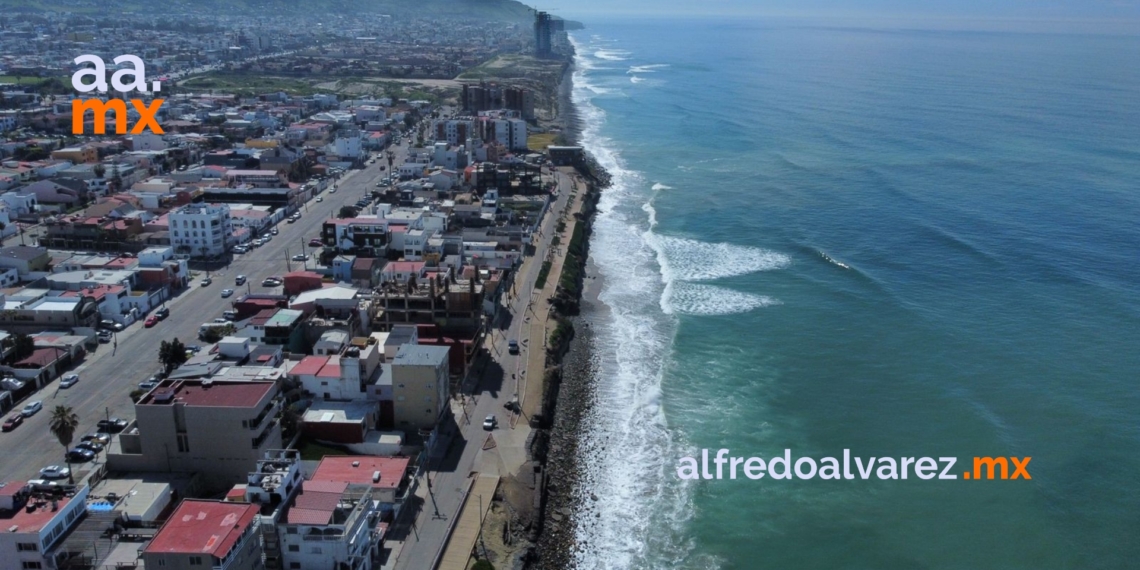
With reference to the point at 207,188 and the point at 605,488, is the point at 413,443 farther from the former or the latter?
the point at 207,188

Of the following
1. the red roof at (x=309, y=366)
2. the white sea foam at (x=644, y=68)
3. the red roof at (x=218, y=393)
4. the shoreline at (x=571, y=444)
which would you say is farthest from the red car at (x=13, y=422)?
the white sea foam at (x=644, y=68)

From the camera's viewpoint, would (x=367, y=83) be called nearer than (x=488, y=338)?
No

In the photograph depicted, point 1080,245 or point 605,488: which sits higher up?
point 1080,245

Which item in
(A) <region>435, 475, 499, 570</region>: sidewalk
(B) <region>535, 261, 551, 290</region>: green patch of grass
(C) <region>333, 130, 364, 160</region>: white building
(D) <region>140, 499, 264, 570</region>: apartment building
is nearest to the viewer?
(D) <region>140, 499, 264, 570</region>: apartment building

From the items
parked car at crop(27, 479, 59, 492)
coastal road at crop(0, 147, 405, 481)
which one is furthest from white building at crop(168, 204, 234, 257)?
parked car at crop(27, 479, 59, 492)

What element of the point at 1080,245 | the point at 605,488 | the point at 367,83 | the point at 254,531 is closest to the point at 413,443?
the point at 605,488

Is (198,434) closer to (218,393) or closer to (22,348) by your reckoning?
(218,393)

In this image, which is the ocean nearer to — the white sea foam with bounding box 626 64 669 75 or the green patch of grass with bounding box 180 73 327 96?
the green patch of grass with bounding box 180 73 327 96
